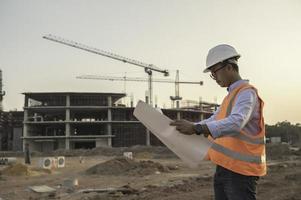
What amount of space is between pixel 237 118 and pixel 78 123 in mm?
83756

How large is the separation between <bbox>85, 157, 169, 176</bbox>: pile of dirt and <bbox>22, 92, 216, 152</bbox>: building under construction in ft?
195

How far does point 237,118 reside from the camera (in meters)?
2.76

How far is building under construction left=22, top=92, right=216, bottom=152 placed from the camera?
8444 cm

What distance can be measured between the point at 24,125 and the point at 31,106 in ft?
12.3

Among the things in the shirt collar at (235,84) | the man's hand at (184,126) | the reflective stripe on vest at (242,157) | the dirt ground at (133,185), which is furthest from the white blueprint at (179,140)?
the dirt ground at (133,185)

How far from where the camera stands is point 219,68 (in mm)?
3020

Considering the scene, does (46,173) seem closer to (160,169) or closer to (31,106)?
(160,169)

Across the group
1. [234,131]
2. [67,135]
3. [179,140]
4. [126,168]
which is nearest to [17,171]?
[126,168]

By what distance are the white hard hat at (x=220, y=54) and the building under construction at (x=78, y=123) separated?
80677 mm

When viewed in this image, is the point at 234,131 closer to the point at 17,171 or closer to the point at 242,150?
the point at 242,150

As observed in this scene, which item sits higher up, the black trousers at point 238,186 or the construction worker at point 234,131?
the construction worker at point 234,131

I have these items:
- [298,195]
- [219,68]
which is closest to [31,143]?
[298,195]

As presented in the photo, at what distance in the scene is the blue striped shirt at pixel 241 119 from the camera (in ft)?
9.07

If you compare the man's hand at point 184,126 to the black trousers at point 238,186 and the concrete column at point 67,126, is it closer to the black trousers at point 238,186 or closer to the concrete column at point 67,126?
the black trousers at point 238,186
